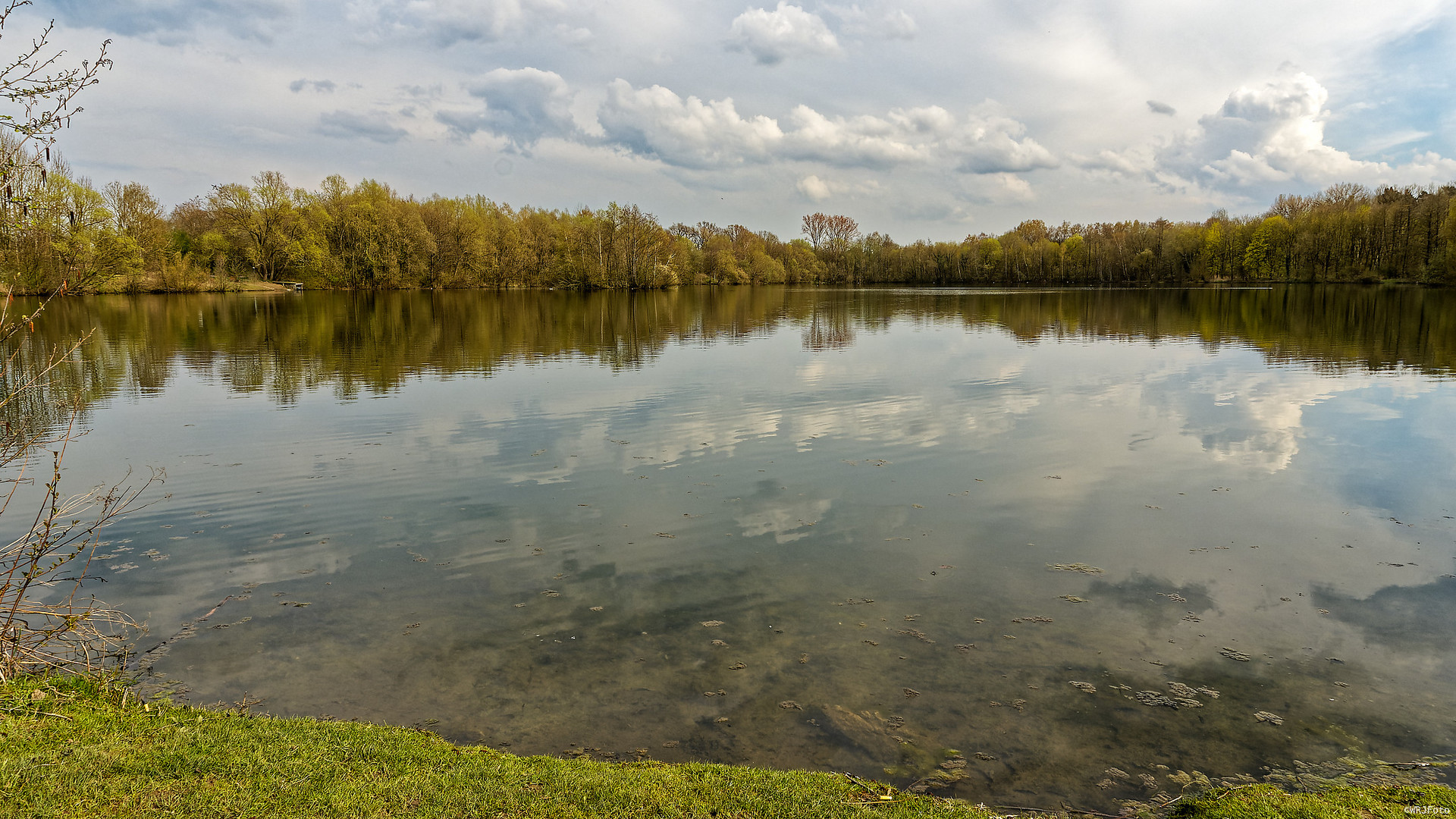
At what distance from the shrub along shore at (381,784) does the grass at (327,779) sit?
1 centimetres

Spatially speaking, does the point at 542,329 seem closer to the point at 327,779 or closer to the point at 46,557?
the point at 46,557

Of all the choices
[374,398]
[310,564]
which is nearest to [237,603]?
[310,564]

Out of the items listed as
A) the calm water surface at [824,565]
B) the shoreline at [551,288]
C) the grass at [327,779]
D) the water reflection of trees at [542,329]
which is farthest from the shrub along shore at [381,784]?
the shoreline at [551,288]

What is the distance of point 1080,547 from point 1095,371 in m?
17.5

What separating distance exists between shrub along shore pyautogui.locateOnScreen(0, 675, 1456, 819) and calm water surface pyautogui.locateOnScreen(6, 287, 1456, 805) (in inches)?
26.1

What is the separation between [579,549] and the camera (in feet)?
31.4

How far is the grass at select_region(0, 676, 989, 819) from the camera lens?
4230 millimetres

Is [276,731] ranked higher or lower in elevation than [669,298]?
lower

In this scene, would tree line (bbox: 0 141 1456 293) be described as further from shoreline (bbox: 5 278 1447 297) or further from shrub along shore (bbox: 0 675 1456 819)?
shrub along shore (bbox: 0 675 1456 819)

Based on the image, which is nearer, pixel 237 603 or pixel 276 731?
pixel 276 731

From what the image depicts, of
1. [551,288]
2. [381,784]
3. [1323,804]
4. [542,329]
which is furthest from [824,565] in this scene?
[551,288]

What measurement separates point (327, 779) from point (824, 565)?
19.2ft

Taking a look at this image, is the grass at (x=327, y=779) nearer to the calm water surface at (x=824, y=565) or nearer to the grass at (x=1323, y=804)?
the calm water surface at (x=824, y=565)

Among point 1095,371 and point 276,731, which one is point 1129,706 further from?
point 1095,371
